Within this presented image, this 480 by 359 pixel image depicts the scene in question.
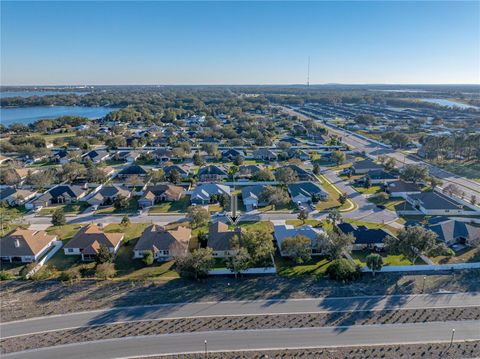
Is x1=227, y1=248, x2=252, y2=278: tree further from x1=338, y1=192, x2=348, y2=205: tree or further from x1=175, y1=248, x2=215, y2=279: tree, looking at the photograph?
x1=338, y1=192, x2=348, y2=205: tree

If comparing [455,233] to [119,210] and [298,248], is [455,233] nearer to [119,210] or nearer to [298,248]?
[298,248]

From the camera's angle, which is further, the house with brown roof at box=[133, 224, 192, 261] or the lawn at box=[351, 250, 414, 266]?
the house with brown roof at box=[133, 224, 192, 261]

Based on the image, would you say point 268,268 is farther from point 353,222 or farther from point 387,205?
point 387,205

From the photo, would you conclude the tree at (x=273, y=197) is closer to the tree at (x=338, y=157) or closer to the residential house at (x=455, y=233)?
the residential house at (x=455, y=233)

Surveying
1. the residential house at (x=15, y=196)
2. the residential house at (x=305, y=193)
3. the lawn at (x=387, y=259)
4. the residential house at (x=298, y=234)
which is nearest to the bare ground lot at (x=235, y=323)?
the lawn at (x=387, y=259)

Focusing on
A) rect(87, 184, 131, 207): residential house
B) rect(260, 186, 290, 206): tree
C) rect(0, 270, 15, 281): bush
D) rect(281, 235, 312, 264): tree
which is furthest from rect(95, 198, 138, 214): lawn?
rect(281, 235, 312, 264): tree

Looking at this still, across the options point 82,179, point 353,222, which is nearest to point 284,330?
point 353,222
